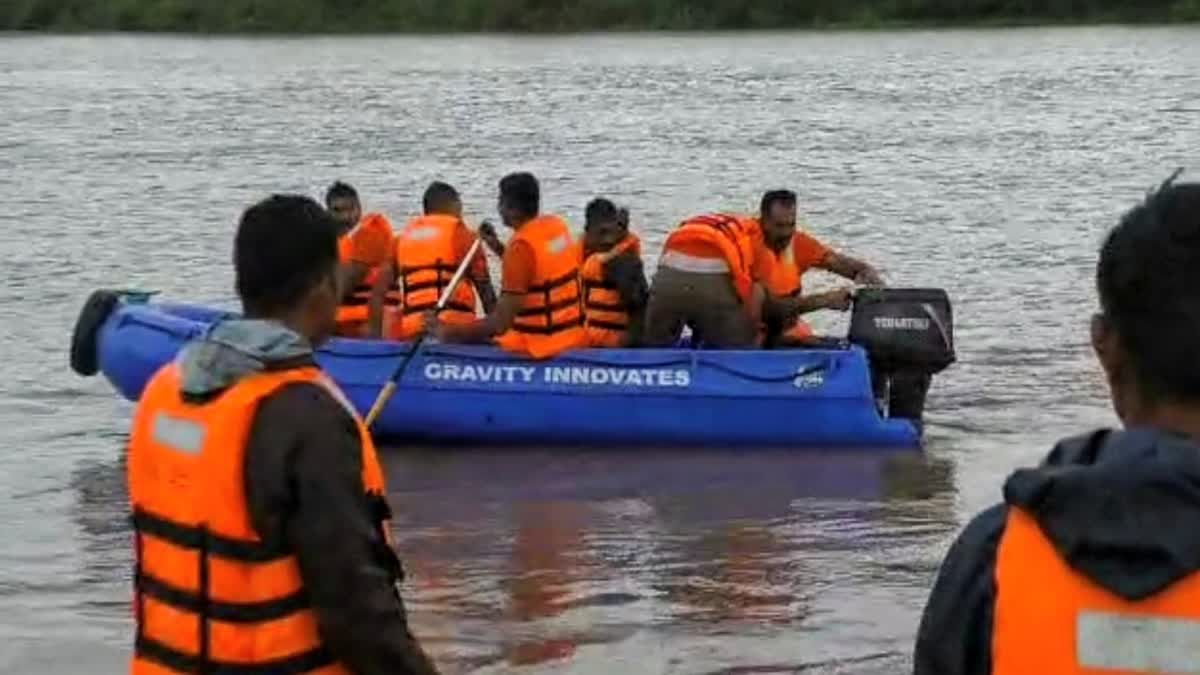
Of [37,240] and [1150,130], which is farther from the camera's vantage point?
[1150,130]

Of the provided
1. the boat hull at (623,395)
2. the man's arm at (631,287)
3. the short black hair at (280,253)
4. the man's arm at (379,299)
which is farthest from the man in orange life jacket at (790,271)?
the short black hair at (280,253)

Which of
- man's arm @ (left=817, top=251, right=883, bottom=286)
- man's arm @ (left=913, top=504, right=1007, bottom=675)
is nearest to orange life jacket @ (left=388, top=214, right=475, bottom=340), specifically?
man's arm @ (left=817, top=251, right=883, bottom=286)

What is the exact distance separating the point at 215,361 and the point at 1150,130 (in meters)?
25.7

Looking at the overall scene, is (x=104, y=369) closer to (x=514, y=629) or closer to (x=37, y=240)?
(x=514, y=629)

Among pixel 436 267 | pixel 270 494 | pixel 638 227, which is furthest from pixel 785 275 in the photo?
pixel 638 227

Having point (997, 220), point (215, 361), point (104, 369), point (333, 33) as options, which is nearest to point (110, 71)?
point (333, 33)

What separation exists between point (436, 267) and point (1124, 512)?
873 cm

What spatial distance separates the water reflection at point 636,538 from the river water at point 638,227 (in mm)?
21

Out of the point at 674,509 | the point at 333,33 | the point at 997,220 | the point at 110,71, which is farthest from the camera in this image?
the point at 333,33

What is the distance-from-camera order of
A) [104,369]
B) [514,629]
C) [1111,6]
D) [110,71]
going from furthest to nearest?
[1111,6], [110,71], [104,369], [514,629]

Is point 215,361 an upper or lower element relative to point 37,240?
upper

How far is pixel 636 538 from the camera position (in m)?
9.08

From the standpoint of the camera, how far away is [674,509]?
31.4 feet

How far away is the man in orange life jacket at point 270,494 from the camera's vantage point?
3.12 metres
